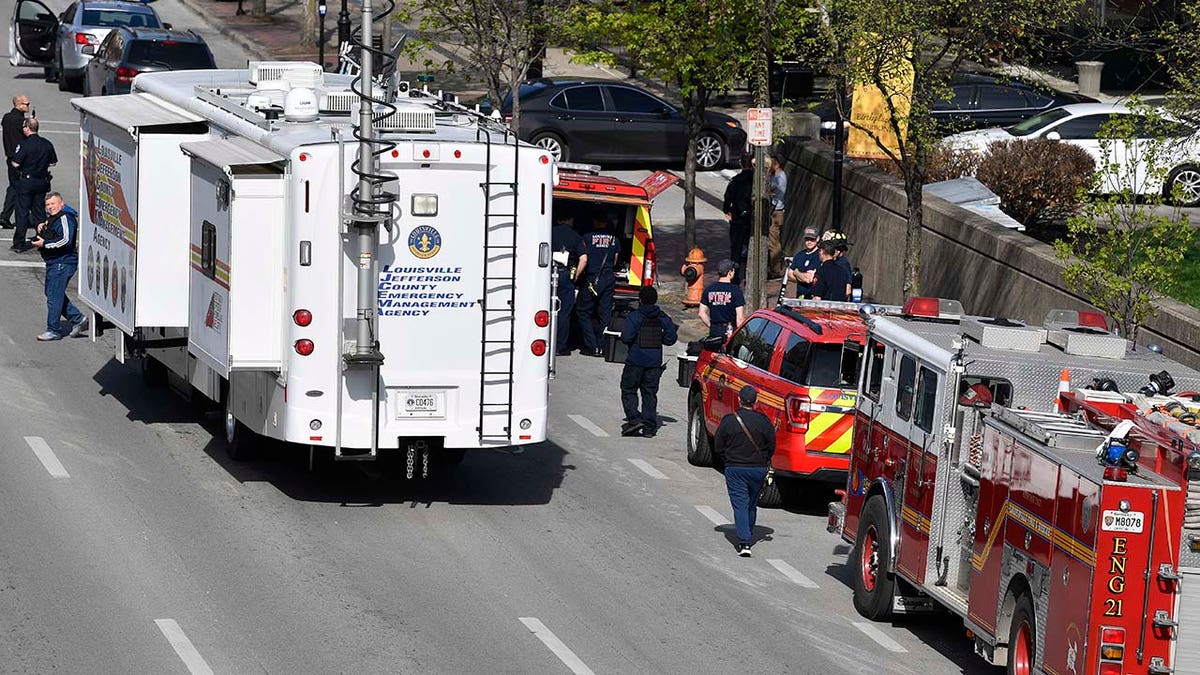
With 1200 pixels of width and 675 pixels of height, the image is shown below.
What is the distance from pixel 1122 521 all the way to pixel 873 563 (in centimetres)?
395

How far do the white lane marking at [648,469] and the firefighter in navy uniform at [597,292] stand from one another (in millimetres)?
5071

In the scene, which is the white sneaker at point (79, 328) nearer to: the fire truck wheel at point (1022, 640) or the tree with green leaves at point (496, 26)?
the tree with green leaves at point (496, 26)

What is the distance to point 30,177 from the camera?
26.1 meters

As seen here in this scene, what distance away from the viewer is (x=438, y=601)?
13805mm

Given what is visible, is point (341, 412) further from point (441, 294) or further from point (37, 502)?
point (37, 502)

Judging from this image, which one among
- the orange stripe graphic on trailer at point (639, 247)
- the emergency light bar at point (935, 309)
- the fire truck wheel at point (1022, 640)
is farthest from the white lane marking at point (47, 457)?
the orange stripe graphic on trailer at point (639, 247)

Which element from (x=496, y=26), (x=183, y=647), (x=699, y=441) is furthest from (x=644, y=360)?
(x=496, y=26)

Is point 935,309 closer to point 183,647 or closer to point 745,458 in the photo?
point 745,458

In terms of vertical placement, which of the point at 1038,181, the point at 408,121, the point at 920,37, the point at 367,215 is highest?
the point at 920,37

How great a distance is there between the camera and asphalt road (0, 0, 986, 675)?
1268 centimetres

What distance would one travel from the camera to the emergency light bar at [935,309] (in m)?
14.4

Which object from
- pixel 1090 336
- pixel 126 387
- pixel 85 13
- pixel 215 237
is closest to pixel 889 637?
pixel 1090 336

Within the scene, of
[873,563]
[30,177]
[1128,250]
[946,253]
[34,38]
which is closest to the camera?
[873,563]

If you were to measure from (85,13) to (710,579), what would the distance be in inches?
1122
